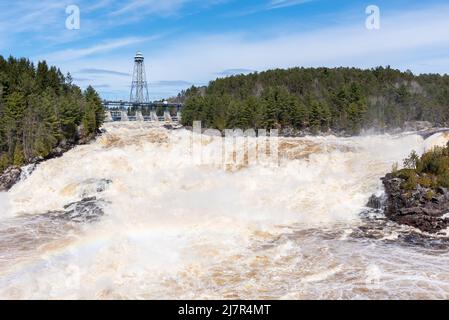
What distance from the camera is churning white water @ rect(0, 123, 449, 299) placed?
1712 cm

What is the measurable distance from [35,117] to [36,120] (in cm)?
31

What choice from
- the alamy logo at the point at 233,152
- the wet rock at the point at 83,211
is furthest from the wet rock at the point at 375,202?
the wet rock at the point at 83,211

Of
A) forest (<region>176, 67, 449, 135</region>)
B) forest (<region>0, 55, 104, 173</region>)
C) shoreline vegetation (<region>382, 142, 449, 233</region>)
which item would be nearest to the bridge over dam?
forest (<region>176, 67, 449, 135</region>)

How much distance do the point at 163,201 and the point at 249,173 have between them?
26.2 ft

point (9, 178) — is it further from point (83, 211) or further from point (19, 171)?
point (83, 211)

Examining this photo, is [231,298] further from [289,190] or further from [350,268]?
[289,190]

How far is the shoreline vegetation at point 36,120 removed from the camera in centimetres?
4206

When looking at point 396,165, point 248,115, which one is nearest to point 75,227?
point 396,165

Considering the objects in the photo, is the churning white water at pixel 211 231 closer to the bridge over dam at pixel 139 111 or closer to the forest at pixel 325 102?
the forest at pixel 325 102

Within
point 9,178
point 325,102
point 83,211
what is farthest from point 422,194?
point 325,102

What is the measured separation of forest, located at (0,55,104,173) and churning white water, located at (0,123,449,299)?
144 inches

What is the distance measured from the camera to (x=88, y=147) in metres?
46.1

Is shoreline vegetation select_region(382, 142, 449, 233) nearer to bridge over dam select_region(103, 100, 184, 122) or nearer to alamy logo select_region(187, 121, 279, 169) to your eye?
alamy logo select_region(187, 121, 279, 169)

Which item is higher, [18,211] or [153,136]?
[153,136]
